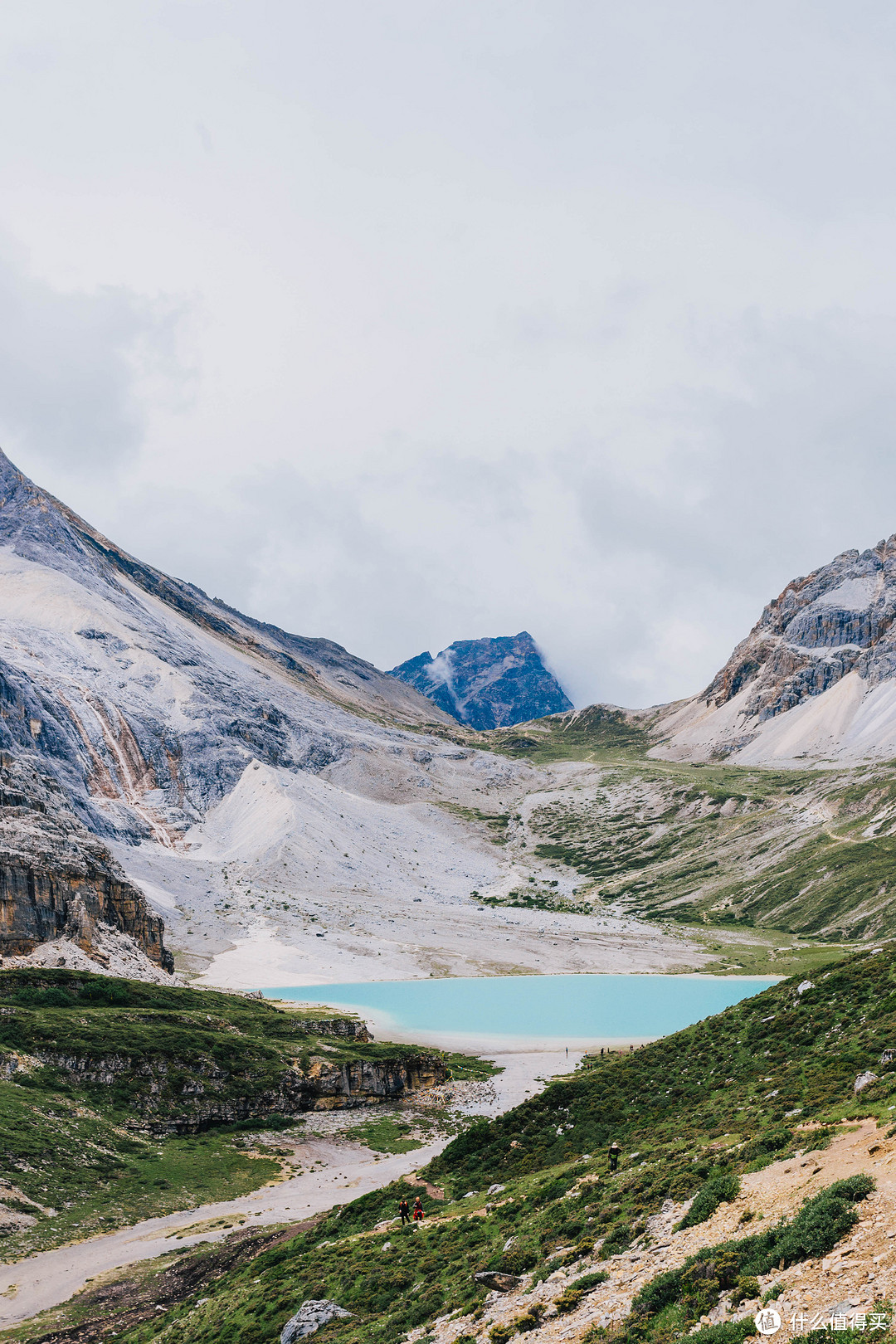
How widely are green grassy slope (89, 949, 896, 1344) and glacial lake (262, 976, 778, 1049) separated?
168 feet

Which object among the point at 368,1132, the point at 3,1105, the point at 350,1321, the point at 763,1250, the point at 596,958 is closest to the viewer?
the point at 763,1250

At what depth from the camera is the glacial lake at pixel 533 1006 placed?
88750 mm

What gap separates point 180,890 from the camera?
149 metres

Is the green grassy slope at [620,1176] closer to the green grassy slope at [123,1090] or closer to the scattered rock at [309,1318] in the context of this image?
the scattered rock at [309,1318]

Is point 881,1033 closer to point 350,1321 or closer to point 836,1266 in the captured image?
point 836,1266

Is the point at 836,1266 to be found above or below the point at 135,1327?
above

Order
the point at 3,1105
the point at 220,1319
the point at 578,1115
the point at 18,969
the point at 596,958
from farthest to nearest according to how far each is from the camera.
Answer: the point at 596,958
the point at 18,969
the point at 3,1105
the point at 578,1115
the point at 220,1319

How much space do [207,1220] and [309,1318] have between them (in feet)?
69.0

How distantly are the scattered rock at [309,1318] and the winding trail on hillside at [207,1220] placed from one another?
46.3 ft

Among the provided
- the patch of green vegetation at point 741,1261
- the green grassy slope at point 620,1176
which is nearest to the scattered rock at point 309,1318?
the green grassy slope at point 620,1176

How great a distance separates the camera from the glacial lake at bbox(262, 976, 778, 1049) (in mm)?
88750

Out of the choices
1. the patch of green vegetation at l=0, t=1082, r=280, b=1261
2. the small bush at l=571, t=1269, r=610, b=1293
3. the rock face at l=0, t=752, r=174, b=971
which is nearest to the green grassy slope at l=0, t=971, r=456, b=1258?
the patch of green vegetation at l=0, t=1082, r=280, b=1261

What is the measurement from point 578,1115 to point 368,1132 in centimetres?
2436

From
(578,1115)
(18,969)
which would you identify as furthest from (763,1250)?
(18,969)
